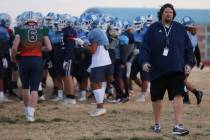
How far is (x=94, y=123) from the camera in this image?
10781mm

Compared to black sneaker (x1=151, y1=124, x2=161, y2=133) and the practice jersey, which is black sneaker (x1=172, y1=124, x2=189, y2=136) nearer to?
black sneaker (x1=151, y1=124, x2=161, y2=133)

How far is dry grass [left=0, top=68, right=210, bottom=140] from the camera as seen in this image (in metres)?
9.35

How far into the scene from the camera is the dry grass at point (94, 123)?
30.7ft

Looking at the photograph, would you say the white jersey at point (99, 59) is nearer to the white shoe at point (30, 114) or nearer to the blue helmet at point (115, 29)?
the white shoe at point (30, 114)

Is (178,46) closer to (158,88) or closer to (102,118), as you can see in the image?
(158,88)

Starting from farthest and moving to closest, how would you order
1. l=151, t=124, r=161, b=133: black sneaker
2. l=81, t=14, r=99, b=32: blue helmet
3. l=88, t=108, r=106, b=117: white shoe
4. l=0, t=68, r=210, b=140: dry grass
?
l=81, t=14, r=99, b=32: blue helmet < l=88, t=108, r=106, b=117: white shoe < l=151, t=124, r=161, b=133: black sneaker < l=0, t=68, r=210, b=140: dry grass

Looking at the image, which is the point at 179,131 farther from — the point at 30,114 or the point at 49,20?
the point at 49,20

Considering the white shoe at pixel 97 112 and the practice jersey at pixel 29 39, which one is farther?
the white shoe at pixel 97 112

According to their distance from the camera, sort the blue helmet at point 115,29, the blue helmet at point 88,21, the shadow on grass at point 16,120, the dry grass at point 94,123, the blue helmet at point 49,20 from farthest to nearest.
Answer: the blue helmet at point 115,29, the blue helmet at point 49,20, the blue helmet at point 88,21, the shadow on grass at point 16,120, the dry grass at point 94,123

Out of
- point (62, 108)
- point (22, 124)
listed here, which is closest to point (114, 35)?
point (62, 108)

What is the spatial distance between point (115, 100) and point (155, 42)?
17.2ft

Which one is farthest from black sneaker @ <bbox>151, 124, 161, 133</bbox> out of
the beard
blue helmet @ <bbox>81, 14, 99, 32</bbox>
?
blue helmet @ <bbox>81, 14, 99, 32</bbox>

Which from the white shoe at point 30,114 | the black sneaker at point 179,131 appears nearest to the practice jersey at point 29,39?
the white shoe at point 30,114

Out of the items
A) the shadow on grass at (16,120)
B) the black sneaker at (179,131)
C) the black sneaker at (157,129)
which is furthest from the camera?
the shadow on grass at (16,120)
